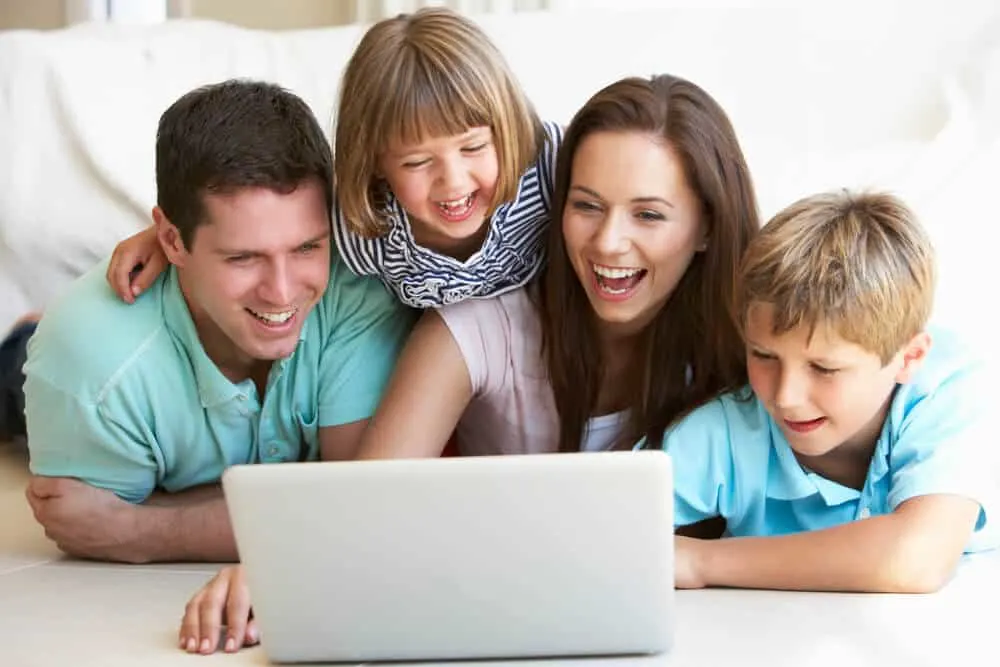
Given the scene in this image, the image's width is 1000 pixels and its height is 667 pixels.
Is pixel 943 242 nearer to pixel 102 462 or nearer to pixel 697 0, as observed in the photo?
pixel 697 0

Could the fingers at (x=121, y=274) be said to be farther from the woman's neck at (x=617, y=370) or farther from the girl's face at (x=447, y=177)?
the woman's neck at (x=617, y=370)

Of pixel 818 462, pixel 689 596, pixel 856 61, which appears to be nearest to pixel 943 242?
pixel 856 61

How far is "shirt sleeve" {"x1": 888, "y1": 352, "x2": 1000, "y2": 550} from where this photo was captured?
4.84 feet

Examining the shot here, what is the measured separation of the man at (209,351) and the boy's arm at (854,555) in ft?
1.63

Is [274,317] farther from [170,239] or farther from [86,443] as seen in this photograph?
[86,443]

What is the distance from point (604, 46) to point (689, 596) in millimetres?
1175

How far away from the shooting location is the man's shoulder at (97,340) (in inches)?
64.5

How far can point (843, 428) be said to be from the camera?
150cm

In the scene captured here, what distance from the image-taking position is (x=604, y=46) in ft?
7.61

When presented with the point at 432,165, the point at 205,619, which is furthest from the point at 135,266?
the point at 205,619

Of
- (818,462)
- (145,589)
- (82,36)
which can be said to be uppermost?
(82,36)

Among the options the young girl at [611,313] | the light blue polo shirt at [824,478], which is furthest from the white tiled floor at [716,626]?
the young girl at [611,313]

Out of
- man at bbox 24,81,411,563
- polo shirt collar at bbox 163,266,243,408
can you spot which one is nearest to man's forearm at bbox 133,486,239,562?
man at bbox 24,81,411,563

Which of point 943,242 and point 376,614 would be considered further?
point 943,242
